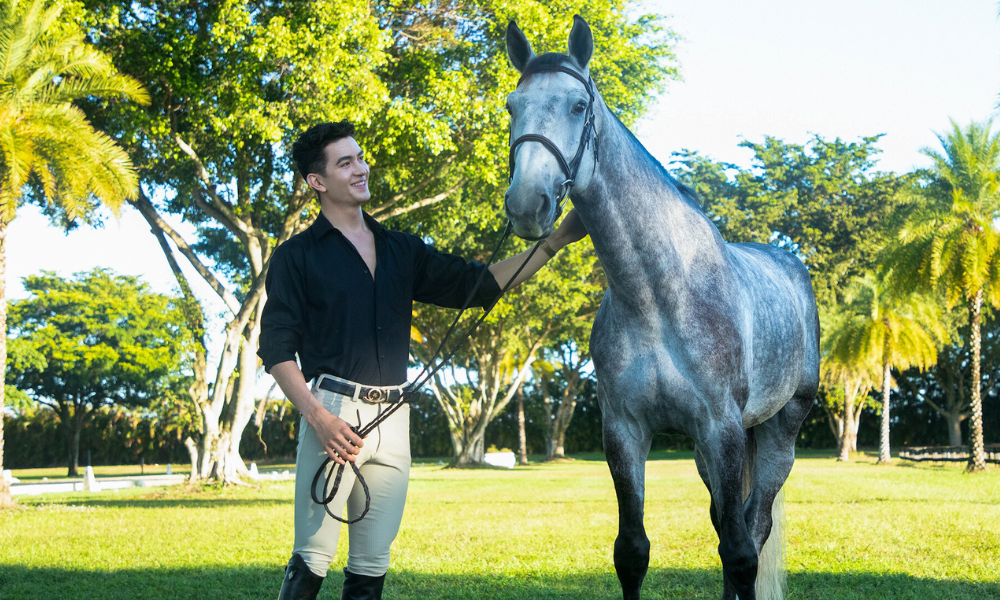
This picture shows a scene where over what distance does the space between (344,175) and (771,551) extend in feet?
9.69

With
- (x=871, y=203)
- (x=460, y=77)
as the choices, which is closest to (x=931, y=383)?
(x=871, y=203)

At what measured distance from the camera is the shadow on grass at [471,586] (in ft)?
18.1

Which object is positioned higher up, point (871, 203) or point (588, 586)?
point (871, 203)

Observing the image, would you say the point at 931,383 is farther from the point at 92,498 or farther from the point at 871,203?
the point at 92,498

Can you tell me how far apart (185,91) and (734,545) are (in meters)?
13.9

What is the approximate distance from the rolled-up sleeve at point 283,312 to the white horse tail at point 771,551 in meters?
2.34

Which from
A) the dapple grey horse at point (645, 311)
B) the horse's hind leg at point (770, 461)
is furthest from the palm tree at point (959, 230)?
the dapple grey horse at point (645, 311)

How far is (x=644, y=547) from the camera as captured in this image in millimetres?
2961

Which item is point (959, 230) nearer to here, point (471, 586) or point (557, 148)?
point (471, 586)

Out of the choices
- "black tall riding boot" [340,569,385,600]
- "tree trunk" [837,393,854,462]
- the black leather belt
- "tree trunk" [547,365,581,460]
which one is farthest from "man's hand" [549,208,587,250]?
"tree trunk" [547,365,581,460]

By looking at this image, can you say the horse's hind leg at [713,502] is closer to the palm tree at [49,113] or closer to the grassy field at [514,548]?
the grassy field at [514,548]

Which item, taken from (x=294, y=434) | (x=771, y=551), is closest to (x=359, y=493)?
(x=771, y=551)

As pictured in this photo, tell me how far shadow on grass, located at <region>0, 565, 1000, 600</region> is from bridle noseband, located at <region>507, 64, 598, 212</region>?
3896 mm

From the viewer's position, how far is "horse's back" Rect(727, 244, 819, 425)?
3.23 metres
